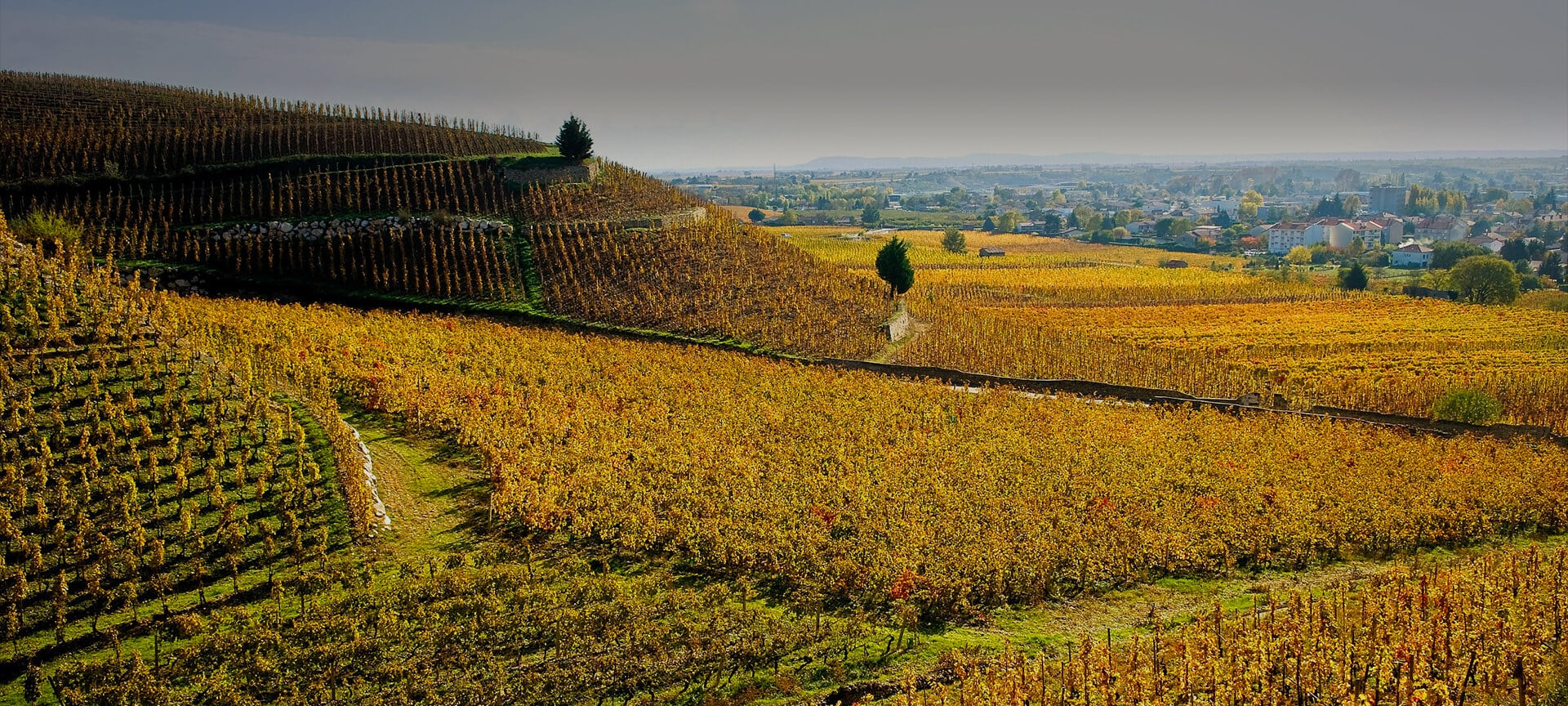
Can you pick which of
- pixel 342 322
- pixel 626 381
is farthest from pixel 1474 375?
pixel 342 322

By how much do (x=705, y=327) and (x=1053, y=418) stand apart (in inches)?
560

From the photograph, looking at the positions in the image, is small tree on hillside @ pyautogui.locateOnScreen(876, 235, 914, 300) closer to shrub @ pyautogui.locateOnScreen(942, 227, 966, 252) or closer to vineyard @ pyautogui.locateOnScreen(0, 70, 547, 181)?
vineyard @ pyautogui.locateOnScreen(0, 70, 547, 181)

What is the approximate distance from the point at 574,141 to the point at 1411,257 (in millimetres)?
97701

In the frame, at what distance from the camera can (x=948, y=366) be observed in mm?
34125

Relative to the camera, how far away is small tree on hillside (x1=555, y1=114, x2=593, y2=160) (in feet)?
146

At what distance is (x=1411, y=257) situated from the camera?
9969 cm

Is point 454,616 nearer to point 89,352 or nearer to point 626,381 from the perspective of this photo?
point 89,352

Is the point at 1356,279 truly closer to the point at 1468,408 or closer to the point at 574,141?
the point at 1468,408

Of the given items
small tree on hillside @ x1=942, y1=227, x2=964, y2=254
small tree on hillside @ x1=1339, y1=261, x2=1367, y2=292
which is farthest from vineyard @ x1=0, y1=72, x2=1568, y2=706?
small tree on hillside @ x1=942, y1=227, x2=964, y2=254

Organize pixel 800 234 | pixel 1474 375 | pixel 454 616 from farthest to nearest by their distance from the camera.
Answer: pixel 800 234, pixel 1474 375, pixel 454 616

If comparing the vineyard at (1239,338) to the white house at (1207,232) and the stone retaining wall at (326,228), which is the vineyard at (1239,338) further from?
the white house at (1207,232)

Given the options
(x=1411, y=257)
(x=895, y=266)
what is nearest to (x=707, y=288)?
(x=895, y=266)

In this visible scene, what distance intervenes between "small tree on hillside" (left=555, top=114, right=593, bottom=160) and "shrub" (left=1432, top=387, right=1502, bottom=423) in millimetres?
37288

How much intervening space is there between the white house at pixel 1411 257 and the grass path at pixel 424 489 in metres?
109
